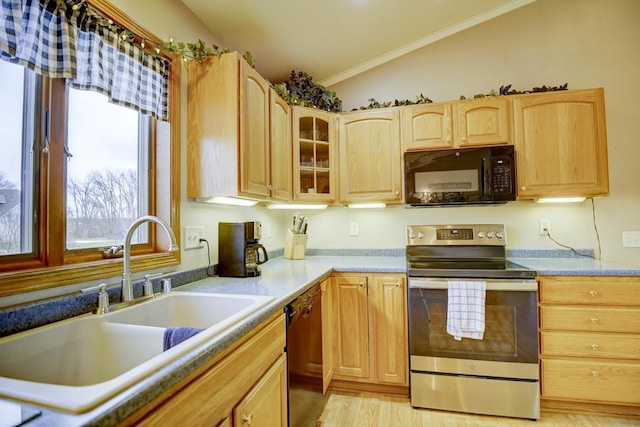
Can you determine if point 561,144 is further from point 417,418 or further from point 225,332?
point 225,332

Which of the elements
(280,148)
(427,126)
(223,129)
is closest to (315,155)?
(280,148)

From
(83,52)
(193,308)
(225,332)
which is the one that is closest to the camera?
(225,332)

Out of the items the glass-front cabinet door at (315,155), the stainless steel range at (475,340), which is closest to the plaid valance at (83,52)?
the glass-front cabinet door at (315,155)

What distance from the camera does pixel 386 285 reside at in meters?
2.05

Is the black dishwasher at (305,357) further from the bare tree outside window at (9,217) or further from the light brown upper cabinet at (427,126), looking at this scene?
the light brown upper cabinet at (427,126)

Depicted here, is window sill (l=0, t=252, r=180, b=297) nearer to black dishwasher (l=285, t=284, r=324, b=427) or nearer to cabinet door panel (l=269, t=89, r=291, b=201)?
black dishwasher (l=285, t=284, r=324, b=427)

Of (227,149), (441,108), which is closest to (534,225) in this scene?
(441,108)

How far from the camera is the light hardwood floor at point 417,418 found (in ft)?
5.82

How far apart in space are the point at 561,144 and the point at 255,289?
2.23m

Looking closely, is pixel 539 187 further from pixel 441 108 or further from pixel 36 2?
pixel 36 2

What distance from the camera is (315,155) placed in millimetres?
2449

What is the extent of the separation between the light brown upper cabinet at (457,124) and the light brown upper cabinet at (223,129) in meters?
1.21

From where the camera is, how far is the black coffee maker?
172cm

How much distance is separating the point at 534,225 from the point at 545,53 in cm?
136
